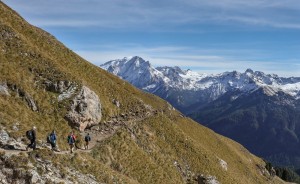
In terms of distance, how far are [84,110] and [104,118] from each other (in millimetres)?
8326

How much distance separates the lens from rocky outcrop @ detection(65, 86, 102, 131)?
60375mm

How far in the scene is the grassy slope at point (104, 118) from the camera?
168ft

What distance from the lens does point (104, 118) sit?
71125mm

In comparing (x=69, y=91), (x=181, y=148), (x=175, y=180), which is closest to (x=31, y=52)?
(x=69, y=91)

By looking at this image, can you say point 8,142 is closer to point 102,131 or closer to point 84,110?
point 84,110

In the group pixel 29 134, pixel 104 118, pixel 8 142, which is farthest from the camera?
pixel 104 118

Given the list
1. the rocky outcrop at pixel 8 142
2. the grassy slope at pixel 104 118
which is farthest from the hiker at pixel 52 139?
the rocky outcrop at pixel 8 142

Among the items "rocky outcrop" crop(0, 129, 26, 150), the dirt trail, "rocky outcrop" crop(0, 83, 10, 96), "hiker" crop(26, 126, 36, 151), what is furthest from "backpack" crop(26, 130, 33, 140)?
"rocky outcrop" crop(0, 83, 10, 96)

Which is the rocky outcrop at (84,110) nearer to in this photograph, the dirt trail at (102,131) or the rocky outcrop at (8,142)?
the dirt trail at (102,131)

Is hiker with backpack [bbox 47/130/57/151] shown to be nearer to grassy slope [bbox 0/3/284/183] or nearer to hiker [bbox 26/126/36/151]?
grassy slope [bbox 0/3/284/183]

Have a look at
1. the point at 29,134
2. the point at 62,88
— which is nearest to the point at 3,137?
the point at 29,134

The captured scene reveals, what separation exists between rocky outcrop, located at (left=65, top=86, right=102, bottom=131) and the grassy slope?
6.12ft

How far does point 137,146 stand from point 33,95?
74.6 ft

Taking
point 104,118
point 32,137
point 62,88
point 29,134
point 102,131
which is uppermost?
point 62,88
